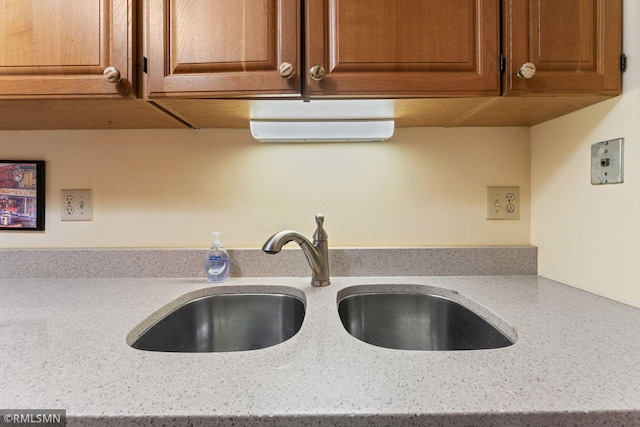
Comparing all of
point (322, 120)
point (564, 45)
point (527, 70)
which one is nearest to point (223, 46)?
point (322, 120)

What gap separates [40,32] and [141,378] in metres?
0.84

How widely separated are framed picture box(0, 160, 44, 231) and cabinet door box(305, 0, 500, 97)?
1.02 m

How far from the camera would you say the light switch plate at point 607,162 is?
2.40 ft

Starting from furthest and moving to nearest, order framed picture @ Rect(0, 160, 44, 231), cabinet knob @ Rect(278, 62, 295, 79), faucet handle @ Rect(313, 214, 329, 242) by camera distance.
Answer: framed picture @ Rect(0, 160, 44, 231), faucet handle @ Rect(313, 214, 329, 242), cabinet knob @ Rect(278, 62, 295, 79)

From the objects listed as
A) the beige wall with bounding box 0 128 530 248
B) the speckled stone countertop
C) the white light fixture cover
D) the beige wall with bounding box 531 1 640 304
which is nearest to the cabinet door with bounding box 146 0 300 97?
the white light fixture cover

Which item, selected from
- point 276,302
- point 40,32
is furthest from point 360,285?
point 40,32

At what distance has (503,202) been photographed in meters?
1.04

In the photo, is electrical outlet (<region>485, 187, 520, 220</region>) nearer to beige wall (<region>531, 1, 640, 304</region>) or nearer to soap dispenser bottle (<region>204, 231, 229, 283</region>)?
beige wall (<region>531, 1, 640, 304</region>)

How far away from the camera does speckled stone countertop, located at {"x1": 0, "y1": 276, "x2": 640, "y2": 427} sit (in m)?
0.38

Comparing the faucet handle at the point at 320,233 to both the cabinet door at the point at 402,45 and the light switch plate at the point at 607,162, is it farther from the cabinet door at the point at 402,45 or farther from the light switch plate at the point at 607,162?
the light switch plate at the point at 607,162

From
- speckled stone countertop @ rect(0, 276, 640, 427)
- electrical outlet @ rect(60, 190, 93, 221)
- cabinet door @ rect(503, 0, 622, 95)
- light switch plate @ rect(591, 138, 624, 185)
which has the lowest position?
speckled stone countertop @ rect(0, 276, 640, 427)

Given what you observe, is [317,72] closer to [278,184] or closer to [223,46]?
[223,46]

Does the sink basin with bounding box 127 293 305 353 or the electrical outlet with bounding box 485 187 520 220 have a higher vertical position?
the electrical outlet with bounding box 485 187 520 220

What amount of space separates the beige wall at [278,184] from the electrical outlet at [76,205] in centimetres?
2
